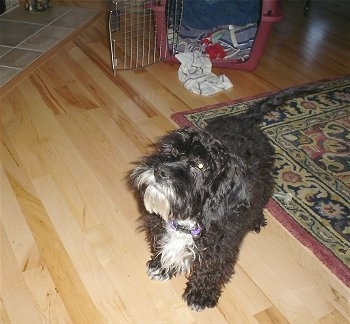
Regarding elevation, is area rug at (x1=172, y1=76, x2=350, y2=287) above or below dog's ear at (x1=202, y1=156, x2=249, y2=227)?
below

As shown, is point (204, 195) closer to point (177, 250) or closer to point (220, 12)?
point (177, 250)

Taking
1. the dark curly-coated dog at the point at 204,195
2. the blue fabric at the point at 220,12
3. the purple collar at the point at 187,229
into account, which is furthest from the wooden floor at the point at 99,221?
the blue fabric at the point at 220,12

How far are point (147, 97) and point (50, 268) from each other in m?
2.09

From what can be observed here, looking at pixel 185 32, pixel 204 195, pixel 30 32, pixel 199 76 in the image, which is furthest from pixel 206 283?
pixel 30 32

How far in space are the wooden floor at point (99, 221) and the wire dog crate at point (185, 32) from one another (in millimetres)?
211

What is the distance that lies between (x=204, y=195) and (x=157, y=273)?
727 mm

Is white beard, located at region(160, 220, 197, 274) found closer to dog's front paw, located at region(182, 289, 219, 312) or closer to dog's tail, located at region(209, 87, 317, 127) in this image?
dog's front paw, located at region(182, 289, 219, 312)

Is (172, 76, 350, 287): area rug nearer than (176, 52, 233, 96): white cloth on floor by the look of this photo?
Yes

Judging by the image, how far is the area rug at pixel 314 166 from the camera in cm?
239

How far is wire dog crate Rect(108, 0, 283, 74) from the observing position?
398 centimetres

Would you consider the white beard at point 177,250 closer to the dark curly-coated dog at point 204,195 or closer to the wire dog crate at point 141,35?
the dark curly-coated dog at point 204,195

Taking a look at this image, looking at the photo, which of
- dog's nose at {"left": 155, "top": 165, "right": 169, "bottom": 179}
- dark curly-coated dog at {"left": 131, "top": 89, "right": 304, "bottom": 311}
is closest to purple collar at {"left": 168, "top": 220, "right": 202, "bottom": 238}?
dark curly-coated dog at {"left": 131, "top": 89, "right": 304, "bottom": 311}

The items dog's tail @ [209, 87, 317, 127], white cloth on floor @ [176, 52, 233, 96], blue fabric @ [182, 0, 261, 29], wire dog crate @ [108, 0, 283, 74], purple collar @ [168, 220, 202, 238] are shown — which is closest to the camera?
purple collar @ [168, 220, 202, 238]

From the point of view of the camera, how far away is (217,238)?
1.81m
